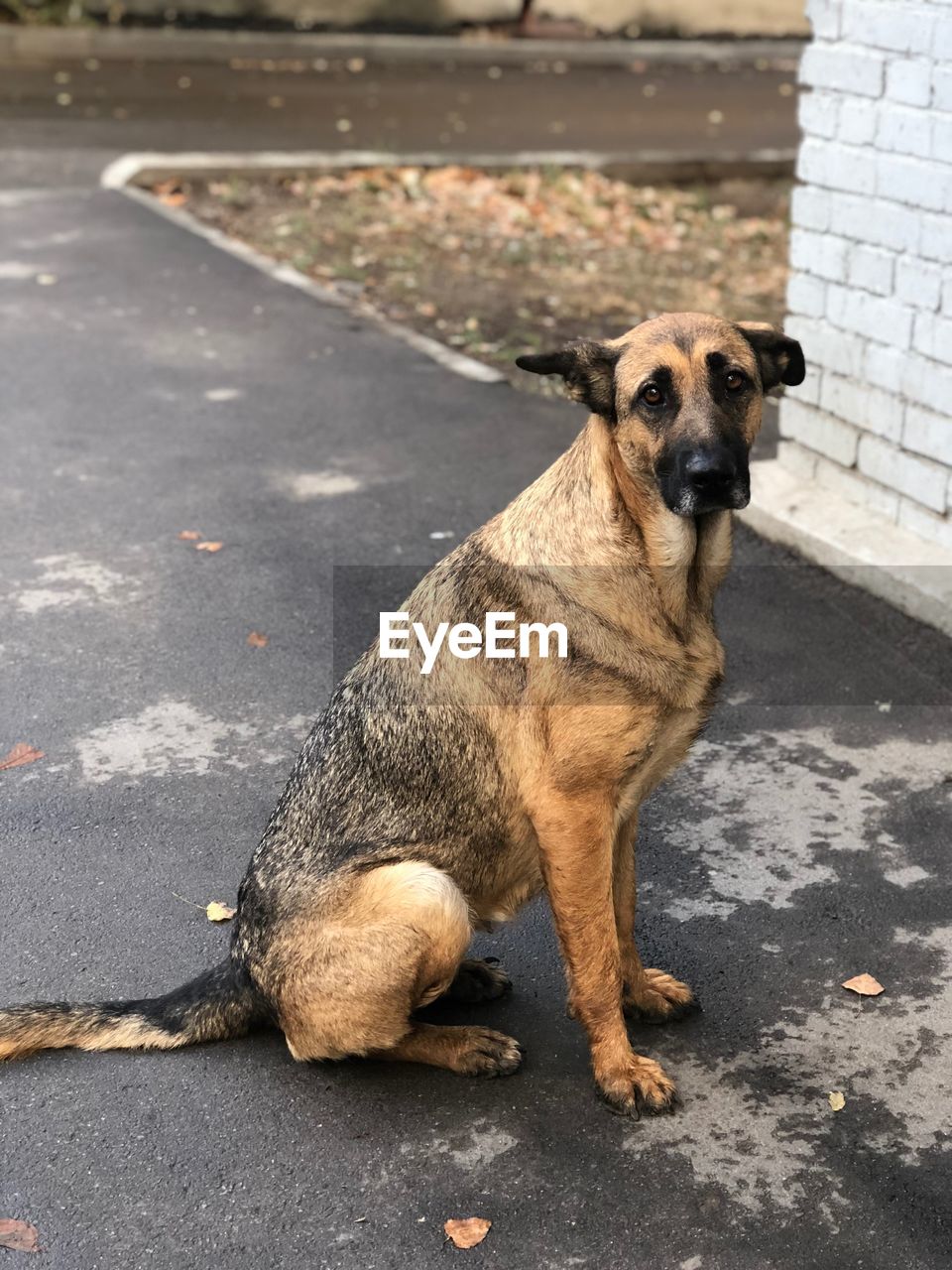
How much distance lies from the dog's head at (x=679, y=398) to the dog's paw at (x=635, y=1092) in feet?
4.67

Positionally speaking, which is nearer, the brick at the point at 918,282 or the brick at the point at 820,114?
the brick at the point at 918,282

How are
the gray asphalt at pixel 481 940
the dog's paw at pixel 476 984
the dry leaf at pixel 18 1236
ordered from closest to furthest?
the dry leaf at pixel 18 1236
the gray asphalt at pixel 481 940
the dog's paw at pixel 476 984

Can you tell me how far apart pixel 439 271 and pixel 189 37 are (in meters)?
11.9

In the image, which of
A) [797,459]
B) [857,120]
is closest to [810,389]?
[797,459]

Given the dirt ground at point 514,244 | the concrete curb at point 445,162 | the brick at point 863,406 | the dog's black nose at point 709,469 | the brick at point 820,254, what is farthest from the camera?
the concrete curb at point 445,162

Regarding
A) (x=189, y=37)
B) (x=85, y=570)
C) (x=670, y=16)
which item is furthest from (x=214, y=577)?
(x=670, y=16)

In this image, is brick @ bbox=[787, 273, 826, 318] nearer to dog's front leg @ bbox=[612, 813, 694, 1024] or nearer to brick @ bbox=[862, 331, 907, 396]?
brick @ bbox=[862, 331, 907, 396]

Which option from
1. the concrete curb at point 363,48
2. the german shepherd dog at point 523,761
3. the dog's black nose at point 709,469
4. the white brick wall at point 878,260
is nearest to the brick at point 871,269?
the white brick wall at point 878,260

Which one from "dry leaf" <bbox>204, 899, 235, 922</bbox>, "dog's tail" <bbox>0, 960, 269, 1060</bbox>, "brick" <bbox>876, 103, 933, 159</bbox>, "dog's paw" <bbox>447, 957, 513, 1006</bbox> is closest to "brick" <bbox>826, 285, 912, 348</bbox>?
"brick" <bbox>876, 103, 933, 159</bbox>

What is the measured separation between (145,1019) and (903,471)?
447 cm

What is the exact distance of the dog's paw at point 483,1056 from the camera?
4.03 meters

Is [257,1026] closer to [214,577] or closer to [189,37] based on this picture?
[214,577]

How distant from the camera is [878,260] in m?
7.08

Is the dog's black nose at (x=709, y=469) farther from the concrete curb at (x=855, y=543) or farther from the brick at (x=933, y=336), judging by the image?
the brick at (x=933, y=336)
